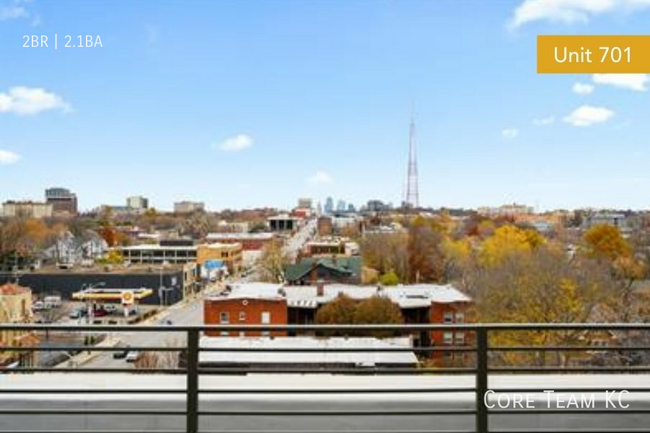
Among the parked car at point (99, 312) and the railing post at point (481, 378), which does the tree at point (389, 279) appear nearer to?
the parked car at point (99, 312)

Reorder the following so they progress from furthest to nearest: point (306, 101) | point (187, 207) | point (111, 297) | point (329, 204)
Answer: point (329, 204) → point (187, 207) → point (111, 297) → point (306, 101)

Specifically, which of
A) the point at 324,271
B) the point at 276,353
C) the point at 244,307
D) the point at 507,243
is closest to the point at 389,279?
the point at 324,271

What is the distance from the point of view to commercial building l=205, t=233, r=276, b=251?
17297mm

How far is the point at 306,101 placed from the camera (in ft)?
26.9

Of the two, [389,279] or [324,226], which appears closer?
[389,279]

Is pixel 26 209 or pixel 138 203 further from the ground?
pixel 138 203

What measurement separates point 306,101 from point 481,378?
20.8 feet

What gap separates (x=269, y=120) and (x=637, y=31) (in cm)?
606

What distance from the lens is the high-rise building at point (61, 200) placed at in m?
10.7

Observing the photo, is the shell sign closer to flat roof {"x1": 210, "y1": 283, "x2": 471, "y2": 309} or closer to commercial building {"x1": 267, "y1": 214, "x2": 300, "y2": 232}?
flat roof {"x1": 210, "y1": 283, "x2": 471, "y2": 309}

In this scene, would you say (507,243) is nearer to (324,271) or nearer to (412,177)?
(412,177)

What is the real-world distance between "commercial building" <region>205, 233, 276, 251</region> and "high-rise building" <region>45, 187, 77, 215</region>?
539 centimetres

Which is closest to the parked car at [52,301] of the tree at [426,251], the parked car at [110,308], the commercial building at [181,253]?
the parked car at [110,308]

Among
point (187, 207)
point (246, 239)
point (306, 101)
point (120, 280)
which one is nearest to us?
point (306, 101)
